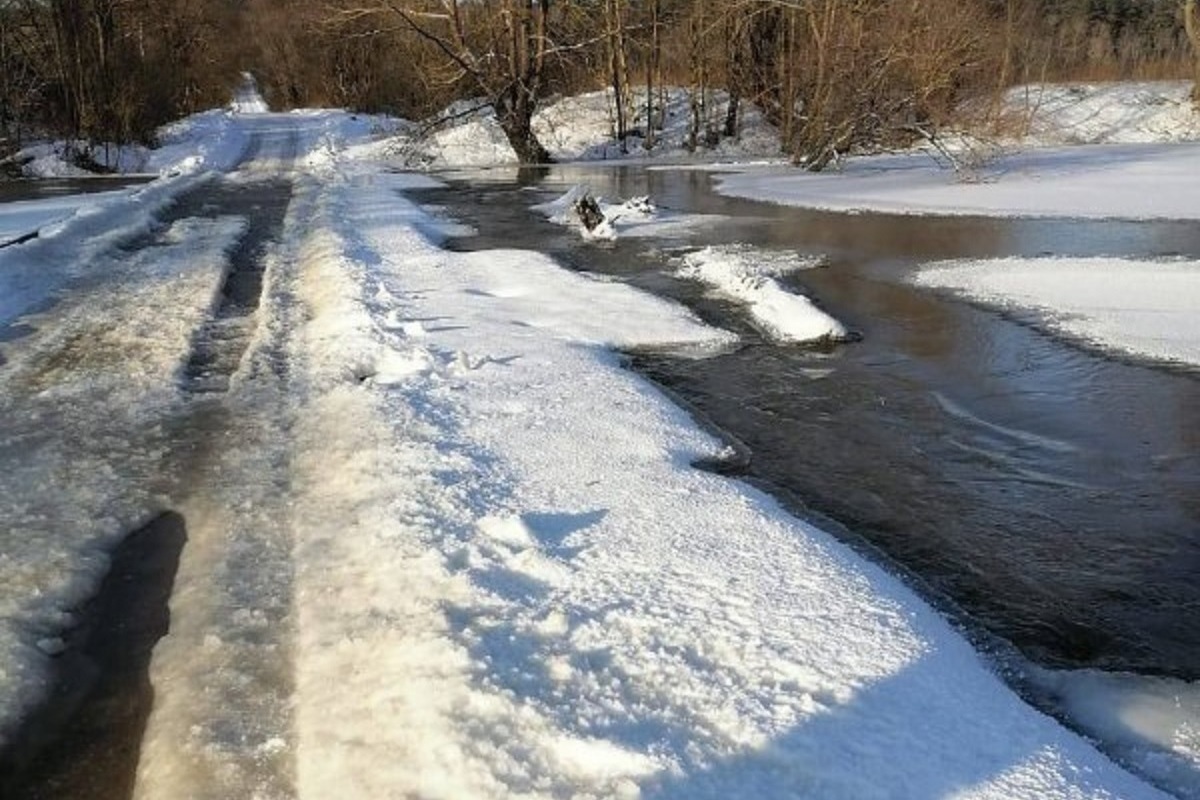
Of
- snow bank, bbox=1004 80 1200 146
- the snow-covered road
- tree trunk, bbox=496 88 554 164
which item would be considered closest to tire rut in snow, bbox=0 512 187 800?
the snow-covered road

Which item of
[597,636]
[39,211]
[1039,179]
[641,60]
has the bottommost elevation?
[597,636]

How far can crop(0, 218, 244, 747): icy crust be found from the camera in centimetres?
415

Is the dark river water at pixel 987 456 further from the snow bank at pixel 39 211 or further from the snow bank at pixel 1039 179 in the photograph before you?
the snow bank at pixel 39 211

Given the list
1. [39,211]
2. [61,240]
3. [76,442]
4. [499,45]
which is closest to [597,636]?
[76,442]

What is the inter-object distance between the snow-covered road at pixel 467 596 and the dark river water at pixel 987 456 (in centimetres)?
43

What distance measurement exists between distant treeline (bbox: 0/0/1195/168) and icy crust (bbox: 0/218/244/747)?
17.5 meters

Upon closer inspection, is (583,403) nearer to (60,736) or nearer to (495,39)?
(60,736)

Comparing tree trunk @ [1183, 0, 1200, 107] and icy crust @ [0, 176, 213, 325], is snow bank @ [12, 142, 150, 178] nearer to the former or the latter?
icy crust @ [0, 176, 213, 325]

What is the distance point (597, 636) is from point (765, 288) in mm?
7176

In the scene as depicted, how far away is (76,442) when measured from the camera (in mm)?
6129

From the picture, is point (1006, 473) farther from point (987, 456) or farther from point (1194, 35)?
point (1194, 35)

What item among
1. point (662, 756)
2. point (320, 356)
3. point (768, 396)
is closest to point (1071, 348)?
point (768, 396)

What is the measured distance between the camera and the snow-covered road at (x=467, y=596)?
3.14 m

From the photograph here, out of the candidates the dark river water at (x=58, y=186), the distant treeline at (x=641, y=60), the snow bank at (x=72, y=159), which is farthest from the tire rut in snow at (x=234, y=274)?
the snow bank at (x=72, y=159)
